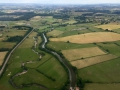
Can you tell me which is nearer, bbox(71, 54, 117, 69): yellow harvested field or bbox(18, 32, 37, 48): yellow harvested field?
bbox(71, 54, 117, 69): yellow harvested field

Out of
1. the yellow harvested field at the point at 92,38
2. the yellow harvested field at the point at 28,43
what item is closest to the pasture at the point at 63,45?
the yellow harvested field at the point at 92,38

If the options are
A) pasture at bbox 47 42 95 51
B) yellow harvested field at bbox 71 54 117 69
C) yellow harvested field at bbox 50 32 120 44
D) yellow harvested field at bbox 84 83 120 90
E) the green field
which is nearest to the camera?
yellow harvested field at bbox 84 83 120 90

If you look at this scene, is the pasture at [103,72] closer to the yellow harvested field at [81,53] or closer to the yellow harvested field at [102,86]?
the yellow harvested field at [102,86]

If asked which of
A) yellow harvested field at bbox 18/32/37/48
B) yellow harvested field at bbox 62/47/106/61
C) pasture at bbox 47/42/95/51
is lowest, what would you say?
yellow harvested field at bbox 18/32/37/48

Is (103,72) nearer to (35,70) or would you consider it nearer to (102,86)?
(102,86)

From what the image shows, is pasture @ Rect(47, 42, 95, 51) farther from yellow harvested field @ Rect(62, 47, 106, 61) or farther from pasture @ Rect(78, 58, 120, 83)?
pasture @ Rect(78, 58, 120, 83)

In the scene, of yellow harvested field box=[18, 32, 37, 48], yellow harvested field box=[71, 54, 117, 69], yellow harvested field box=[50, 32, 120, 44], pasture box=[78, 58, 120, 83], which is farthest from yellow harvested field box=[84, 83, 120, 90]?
yellow harvested field box=[18, 32, 37, 48]

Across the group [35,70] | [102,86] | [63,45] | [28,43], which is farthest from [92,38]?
[102,86]

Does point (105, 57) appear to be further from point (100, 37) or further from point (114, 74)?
point (100, 37)
